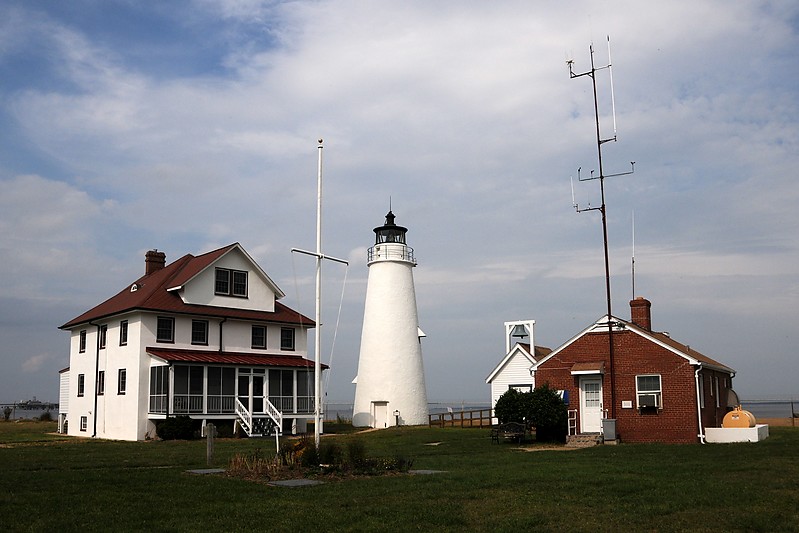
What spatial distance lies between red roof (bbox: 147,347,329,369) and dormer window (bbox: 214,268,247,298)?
289cm

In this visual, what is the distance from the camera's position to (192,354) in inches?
1337

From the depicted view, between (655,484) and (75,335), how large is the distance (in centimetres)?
3350

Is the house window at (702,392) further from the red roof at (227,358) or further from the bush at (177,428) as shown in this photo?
the bush at (177,428)

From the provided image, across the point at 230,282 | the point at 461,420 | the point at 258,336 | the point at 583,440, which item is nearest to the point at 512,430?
the point at 583,440

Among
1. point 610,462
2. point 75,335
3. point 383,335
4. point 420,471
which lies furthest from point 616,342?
point 75,335

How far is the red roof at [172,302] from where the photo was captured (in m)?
34.1

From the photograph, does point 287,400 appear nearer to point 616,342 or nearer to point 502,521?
point 616,342

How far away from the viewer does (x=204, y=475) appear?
15805 millimetres

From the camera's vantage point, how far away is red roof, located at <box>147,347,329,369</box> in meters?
32.7

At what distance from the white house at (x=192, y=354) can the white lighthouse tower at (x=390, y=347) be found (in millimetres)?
3866

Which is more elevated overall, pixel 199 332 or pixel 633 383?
pixel 199 332

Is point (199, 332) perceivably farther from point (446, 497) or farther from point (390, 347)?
point (446, 497)

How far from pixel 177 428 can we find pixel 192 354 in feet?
11.6

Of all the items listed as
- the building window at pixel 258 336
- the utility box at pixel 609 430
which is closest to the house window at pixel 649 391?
the utility box at pixel 609 430
